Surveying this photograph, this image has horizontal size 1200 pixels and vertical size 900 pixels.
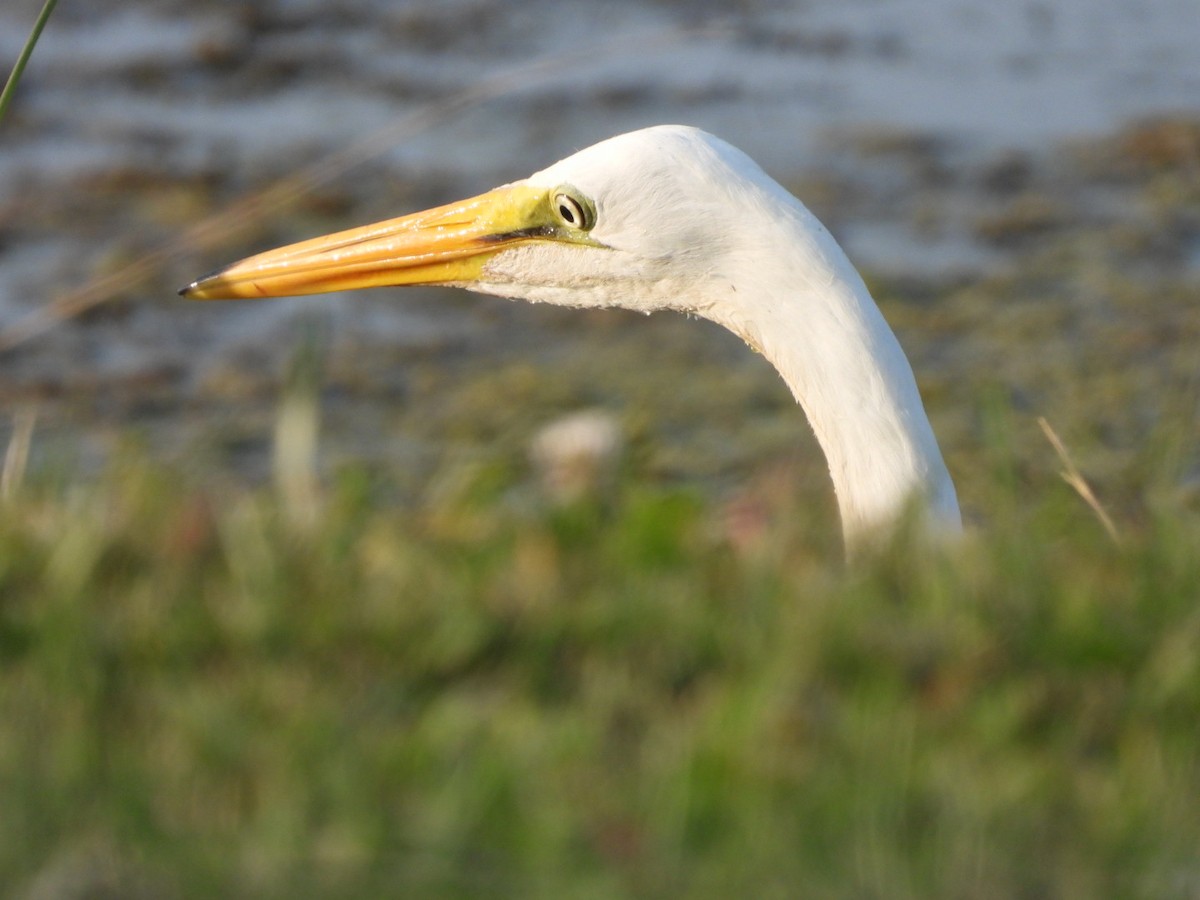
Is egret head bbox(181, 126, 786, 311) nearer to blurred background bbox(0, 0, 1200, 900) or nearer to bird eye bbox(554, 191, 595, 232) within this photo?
bird eye bbox(554, 191, 595, 232)

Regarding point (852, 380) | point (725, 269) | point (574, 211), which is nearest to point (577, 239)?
point (574, 211)

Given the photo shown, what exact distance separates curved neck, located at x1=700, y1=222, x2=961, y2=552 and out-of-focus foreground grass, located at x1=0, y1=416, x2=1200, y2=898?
1.00 m

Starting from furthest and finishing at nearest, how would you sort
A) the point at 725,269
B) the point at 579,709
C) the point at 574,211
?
the point at 574,211 < the point at 725,269 < the point at 579,709

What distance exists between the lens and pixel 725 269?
12.3 ft

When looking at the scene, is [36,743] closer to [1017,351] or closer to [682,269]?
[682,269]

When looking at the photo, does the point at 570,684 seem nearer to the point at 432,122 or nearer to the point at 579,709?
the point at 579,709

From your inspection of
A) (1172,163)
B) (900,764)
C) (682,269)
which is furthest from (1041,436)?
(900,764)

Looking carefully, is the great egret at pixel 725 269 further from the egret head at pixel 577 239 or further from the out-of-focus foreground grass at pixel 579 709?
the out-of-focus foreground grass at pixel 579 709

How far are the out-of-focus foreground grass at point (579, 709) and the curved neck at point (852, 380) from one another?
100cm

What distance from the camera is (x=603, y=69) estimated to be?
10.5 meters

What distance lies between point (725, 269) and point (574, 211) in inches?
16.3

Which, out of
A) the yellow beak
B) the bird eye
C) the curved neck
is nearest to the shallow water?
the yellow beak

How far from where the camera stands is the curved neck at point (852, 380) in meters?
3.53

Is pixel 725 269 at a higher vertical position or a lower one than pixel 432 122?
higher
